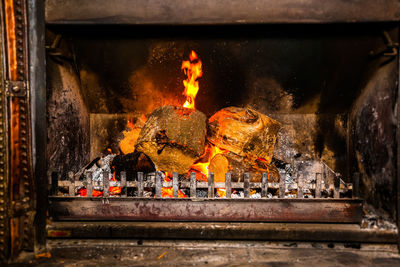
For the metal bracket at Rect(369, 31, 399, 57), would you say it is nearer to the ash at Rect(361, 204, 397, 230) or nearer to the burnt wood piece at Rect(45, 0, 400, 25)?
the burnt wood piece at Rect(45, 0, 400, 25)

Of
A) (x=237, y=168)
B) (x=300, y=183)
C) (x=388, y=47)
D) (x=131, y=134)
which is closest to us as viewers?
(x=388, y=47)

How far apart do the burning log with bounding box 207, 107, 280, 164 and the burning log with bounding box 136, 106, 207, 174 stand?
0.19 m

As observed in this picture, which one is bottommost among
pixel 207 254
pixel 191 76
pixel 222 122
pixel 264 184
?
pixel 207 254

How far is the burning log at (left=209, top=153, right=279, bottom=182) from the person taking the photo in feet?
8.00

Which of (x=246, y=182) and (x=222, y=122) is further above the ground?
(x=222, y=122)

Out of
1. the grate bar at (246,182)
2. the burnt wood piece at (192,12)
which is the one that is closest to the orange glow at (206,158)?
the grate bar at (246,182)

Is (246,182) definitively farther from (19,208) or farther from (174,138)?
(19,208)

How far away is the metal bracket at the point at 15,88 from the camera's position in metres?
1.93

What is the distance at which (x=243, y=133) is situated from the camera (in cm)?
262

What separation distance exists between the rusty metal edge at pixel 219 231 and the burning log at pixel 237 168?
0.44 metres

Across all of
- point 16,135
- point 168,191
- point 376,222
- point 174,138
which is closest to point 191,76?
point 174,138

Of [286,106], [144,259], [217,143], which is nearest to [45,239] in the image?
[144,259]

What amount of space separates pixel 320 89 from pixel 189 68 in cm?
136

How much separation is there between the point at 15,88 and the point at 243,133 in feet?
6.12
